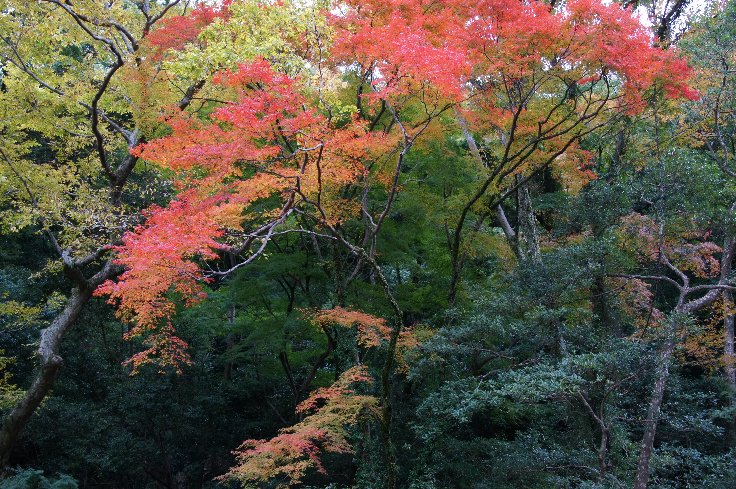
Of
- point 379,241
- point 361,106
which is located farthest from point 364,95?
point 379,241

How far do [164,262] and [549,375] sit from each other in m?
4.97

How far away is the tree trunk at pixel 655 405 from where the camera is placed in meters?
6.86

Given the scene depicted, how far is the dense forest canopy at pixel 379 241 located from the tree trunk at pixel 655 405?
0.06 metres

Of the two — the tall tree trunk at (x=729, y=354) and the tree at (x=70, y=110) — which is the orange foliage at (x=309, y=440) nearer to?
the tree at (x=70, y=110)

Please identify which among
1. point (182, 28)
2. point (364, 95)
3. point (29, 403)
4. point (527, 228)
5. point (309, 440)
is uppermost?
point (182, 28)

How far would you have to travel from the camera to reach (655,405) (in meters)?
7.22

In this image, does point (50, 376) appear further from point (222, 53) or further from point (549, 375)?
point (549, 375)

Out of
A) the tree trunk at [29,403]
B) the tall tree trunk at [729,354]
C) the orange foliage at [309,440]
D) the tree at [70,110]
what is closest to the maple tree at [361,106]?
the orange foliage at [309,440]

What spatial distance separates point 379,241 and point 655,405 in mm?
5328

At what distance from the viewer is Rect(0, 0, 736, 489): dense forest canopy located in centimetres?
717

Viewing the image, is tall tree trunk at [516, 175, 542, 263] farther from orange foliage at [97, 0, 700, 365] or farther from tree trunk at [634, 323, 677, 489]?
tree trunk at [634, 323, 677, 489]

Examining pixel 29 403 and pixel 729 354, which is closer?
pixel 29 403

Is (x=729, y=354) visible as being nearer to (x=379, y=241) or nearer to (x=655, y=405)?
(x=655, y=405)

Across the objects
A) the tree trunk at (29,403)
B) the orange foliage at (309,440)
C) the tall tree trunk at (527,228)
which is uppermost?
the tall tree trunk at (527,228)
